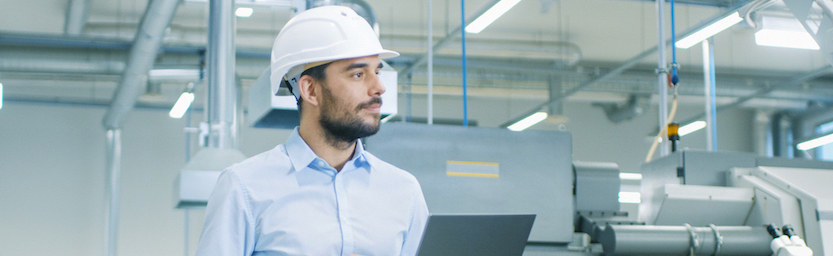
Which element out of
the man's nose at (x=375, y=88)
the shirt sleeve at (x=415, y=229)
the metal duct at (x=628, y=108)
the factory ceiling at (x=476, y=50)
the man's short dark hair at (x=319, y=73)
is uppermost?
the factory ceiling at (x=476, y=50)

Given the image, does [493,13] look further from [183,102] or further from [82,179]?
[82,179]

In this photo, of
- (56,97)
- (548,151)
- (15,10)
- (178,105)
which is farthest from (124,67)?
(548,151)

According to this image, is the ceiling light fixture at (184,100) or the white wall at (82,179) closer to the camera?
the ceiling light fixture at (184,100)

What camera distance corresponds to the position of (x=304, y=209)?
1277 mm

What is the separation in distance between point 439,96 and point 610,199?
772 centimetres

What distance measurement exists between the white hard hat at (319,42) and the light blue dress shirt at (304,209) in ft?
0.43

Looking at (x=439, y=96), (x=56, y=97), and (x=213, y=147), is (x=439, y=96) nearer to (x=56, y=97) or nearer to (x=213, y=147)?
(x=56, y=97)

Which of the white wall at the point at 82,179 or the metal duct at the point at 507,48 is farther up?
the metal duct at the point at 507,48

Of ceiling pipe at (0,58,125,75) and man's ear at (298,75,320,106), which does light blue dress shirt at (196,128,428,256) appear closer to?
man's ear at (298,75,320,106)

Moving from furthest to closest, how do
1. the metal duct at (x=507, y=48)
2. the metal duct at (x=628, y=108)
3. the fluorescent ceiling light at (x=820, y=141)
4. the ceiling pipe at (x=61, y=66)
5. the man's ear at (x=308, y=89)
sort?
the metal duct at (x=628, y=108), the fluorescent ceiling light at (x=820, y=141), the metal duct at (x=507, y=48), the ceiling pipe at (x=61, y=66), the man's ear at (x=308, y=89)

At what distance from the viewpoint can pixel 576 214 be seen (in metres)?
2.57

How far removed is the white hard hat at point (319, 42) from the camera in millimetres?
1342

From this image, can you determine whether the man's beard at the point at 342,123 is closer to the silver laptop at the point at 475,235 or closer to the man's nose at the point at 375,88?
the man's nose at the point at 375,88

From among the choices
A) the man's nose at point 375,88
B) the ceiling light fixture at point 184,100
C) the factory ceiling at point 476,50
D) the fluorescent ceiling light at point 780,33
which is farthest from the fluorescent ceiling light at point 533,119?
the man's nose at point 375,88
